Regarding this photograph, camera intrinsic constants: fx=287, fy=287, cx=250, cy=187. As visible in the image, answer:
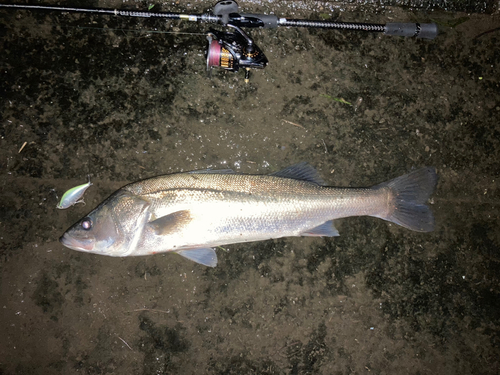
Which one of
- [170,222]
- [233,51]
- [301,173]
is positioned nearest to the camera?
[170,222]

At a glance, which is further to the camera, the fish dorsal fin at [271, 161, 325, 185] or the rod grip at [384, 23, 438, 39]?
the rod grip at [384, 23, 438, 39]

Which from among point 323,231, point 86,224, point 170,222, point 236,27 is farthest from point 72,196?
point 323,231

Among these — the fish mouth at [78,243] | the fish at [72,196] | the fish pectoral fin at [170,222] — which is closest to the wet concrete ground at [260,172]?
the fish at [72,196]

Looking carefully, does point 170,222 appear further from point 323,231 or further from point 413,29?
point 413,29

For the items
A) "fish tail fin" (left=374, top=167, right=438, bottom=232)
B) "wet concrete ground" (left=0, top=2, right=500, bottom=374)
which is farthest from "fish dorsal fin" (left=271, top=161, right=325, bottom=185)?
"fish tail fin" (left=374, top=167, right=438, bottom=232)

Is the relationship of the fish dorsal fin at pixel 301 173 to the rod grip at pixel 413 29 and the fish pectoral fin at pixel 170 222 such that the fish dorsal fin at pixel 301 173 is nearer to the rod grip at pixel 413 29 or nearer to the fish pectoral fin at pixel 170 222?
the fish pectoral fin at pixel 170 222

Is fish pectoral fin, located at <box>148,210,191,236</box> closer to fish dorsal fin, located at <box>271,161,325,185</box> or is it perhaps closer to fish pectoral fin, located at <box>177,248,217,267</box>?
fish pectoral fin, located at <box>177,248,217,267</box>

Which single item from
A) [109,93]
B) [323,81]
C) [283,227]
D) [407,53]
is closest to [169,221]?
[283,227]
